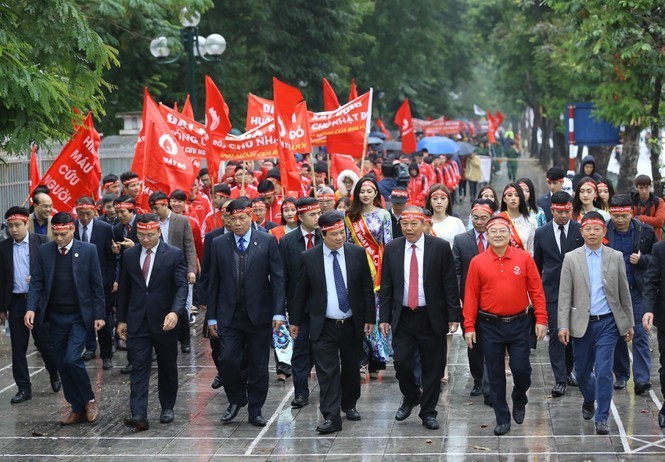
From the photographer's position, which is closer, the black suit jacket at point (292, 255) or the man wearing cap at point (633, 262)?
the black suit jacket at point (292, 255)

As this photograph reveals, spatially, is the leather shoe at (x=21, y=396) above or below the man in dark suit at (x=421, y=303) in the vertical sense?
below

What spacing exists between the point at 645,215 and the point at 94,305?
6.82 m

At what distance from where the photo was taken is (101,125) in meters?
30.0

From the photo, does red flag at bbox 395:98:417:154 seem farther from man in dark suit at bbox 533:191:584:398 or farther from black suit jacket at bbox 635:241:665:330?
black suit jacket at bbox 635:241:665:330

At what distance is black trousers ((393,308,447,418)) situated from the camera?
1098 centimetres

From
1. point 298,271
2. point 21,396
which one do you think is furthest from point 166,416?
point 21,396

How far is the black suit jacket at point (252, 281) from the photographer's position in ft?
36.9

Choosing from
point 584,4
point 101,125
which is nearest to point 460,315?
point 584,4

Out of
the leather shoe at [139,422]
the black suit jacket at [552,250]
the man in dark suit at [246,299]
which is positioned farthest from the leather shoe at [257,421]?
the black suit jacket at [552,250]

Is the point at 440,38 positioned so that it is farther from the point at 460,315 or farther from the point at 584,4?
the point at 460,315

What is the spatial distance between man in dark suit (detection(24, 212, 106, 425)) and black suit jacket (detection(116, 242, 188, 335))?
343 millimetres

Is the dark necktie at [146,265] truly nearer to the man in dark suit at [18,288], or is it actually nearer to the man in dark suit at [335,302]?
the man in dark suit at [335,302]

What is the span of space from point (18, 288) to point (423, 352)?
4.44 m

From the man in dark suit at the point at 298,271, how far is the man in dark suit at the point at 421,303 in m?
1.05
